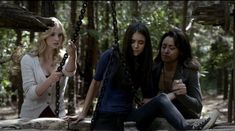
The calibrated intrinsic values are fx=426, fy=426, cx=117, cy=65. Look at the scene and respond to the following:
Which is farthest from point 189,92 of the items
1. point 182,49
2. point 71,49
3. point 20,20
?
point 20,20

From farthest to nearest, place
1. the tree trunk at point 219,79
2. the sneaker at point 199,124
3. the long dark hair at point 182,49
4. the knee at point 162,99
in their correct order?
1. the tree trunk at point 219,79
2. the long dark hair at point 182,49
3. the knee at point 162,99
4. the sneaker at point 199,124

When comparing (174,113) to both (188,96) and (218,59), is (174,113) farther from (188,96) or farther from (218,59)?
(218,59)

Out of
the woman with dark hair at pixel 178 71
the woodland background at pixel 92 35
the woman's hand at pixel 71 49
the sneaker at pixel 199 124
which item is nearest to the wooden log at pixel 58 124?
the sneaker at pixel 199 124

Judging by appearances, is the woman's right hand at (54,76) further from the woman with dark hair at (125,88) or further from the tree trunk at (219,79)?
the tree trunk at (219,79)

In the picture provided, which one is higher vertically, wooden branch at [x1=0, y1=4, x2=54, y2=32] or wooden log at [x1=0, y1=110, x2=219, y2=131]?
wooden branch at [x1=0, y1=4, x2=54, y2=32]

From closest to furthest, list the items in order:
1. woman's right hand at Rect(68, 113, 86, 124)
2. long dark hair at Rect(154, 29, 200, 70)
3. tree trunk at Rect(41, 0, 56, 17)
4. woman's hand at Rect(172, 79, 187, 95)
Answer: woman's right hand at Rect(68, 113, 86, 124), woman's hand at Rect(172, 79, 187, 95), long dark hair at Rect(154, 29, 200, 70), tree trunk at Rect(41, 0, 56, 17)

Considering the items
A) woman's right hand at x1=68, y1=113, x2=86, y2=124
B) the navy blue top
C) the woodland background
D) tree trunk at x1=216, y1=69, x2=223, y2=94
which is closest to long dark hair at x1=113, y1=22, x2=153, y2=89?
the navy blue top

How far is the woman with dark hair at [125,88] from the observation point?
151 inches

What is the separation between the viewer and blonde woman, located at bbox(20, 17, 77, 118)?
4059 mm

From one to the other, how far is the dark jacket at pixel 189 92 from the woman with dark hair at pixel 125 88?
38 cm

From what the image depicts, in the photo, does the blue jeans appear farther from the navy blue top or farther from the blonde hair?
the blonde hair

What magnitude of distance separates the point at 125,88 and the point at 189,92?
763 millimetres

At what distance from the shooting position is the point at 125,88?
12.8 ft

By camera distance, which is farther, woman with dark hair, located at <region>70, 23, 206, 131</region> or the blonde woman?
the blonde woman
